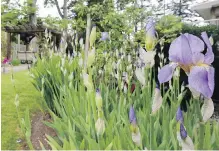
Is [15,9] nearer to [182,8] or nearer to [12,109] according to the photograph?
[12,109]

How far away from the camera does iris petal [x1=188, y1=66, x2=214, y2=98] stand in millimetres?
600

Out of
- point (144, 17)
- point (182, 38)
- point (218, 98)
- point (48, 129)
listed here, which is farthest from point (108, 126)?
point (218, 98)

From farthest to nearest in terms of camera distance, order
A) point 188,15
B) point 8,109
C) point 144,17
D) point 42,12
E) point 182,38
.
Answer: point 188,15, point 42,12, point 144,17, point 8,109, point 182,38

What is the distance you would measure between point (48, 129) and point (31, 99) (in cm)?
143

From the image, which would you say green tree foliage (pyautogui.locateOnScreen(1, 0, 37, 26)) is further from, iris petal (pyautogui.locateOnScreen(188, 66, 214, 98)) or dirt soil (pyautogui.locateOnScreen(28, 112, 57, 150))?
iris petal (pyautogui.locateOnScreen(188, 66, 214, 98))

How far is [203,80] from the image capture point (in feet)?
1.99

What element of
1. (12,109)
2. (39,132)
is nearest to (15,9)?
(12,109)

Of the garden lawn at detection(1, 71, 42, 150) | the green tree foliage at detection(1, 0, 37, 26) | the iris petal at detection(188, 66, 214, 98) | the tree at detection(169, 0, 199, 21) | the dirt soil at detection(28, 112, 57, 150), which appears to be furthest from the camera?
the tree at detection(169, 0, 199, 21)

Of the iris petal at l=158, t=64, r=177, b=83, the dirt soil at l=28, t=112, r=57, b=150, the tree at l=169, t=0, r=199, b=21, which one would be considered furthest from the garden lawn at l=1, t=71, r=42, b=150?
the tree at l=169, t=0, r=199, b=21

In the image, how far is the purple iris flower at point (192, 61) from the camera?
61 centimetres

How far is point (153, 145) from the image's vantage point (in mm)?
1095

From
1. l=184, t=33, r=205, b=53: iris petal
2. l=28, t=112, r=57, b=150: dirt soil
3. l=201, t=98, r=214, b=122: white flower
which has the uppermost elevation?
l=184, t=33, r=205, b=53: iris petal

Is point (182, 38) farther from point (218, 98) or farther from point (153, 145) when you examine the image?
point (218, 98)

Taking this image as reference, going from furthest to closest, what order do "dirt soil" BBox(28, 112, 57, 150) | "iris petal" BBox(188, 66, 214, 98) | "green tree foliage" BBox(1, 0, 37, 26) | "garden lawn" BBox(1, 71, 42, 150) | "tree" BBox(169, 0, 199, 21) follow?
"tree" BBox(169, 0, 199, 21)
"green tree foliage" BBox(1, 0, 37, 26)
"garden lawn" BBox(1, 71, 42, 150)
"dirt soil" BBox(28, 112, 57, 150)
"iris petal" BBox(188, 66, 214, 98)
